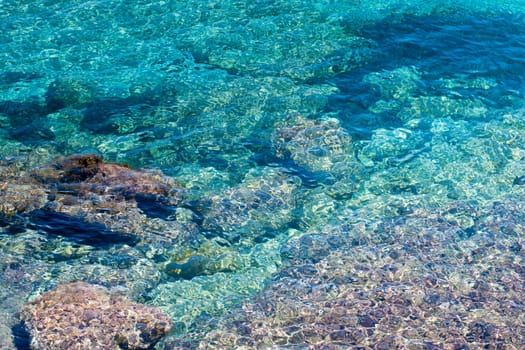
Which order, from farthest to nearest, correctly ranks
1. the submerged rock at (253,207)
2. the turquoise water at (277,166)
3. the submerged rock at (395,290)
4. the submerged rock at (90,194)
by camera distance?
the submerged rock at (253,207) → the submerged rock at (90,194) → the turquoise water at (277,166) → the submerged rock at (395,290)

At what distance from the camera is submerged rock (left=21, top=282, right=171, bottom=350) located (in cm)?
775

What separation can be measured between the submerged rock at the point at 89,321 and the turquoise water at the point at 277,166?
0.91 feet

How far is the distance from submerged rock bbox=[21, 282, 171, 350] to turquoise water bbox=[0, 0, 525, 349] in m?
0.28

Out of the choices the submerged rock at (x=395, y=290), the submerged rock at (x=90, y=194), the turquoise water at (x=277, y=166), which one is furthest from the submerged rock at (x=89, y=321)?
the submerged rock at (x=90, y=194)

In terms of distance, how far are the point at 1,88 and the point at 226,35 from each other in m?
6.89

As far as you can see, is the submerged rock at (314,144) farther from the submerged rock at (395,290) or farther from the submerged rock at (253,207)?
the submerged rock at (395,290)

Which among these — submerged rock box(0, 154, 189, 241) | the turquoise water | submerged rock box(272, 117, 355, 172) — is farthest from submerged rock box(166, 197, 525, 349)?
submerged rock box(0, 154, 189, 241)

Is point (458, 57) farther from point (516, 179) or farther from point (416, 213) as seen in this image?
point (416, 213)

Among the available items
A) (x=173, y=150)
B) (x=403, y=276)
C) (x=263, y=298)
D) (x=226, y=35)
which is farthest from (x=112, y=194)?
(x=226, y=35)

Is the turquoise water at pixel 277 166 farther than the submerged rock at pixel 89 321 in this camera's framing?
Yes

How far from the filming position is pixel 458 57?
663 inches

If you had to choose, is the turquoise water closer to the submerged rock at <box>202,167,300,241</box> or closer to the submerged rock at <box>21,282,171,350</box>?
the submerged rock at <box>202,167,300,241</box>

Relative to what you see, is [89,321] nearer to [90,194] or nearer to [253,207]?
[90,194]

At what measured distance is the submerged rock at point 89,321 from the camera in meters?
7.75
